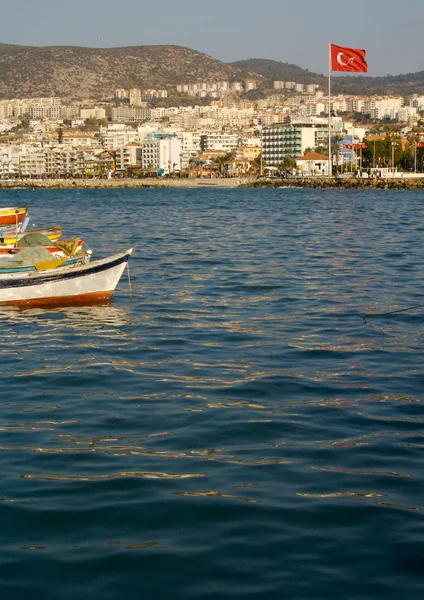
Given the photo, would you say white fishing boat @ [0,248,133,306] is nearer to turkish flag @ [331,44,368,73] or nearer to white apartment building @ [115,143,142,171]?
turkish flag @ [331,44,368,73]

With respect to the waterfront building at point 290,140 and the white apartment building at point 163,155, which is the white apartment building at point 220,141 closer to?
the white apartment building at point 163,155

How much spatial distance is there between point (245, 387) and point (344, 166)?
383 ft

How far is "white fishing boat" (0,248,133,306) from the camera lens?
1421cm

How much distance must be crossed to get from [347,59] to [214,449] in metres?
59.0

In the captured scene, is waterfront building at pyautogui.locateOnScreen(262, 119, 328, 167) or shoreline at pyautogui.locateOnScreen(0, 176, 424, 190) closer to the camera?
shoreline at pyautogui.locateOnScreen(0, 176, 424, 190)

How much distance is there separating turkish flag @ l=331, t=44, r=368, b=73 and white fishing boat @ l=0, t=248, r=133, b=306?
5026 centimetres

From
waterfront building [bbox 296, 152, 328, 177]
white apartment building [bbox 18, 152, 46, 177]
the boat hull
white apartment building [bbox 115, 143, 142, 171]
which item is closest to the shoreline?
waterfront building [bbox 296, 152, 328, 177]

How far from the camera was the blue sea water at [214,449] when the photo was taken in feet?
16.3

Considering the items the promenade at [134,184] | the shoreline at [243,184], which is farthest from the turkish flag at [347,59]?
the promenade at [134,184]

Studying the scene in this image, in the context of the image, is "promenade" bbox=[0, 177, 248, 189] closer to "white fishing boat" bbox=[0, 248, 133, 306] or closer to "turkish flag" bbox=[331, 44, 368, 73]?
"turkish flag" bbox=[331, 44, 368, 73]

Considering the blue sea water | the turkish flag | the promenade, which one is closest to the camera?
the blue sea water

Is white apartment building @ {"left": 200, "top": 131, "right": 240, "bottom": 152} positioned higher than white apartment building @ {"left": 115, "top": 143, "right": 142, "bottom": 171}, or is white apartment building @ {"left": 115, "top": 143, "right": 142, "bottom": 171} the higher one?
white apartment building @ {"left": 200, "top": 131, "right": 240, "bottom": 152}

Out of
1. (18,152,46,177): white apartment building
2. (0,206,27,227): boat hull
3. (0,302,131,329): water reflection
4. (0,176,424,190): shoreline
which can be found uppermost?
(18,152,46,177): white apartment building

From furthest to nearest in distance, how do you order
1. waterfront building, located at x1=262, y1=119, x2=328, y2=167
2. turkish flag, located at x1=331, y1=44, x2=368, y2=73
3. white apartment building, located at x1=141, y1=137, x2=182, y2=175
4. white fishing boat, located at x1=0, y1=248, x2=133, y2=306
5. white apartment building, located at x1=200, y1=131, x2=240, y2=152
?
white apartment building, located at x1=200, y1=131, x2=240, y2=152, white apartment building, located at x1=141, y1=137, x2=182, y2=175, waterfront building, located at x1=262, y1=119, x2=328, y2=167, turkish flag, located at x1=331, y1=44, x2=368, y2=73, white fishing boat, located at x1=0, y1=248, x2=133, y2=306
